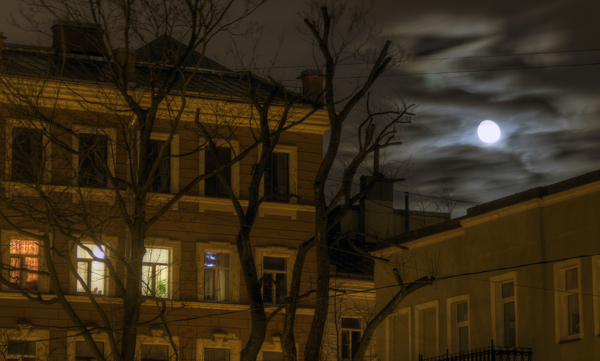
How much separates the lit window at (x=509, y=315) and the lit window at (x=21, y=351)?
11.9m

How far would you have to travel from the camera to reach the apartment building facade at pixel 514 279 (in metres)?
19.4

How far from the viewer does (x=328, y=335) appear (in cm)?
3198

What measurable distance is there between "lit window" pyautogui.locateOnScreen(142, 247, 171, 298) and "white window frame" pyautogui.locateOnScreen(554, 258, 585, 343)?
430 inches

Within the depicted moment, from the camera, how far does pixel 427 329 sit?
25.4m

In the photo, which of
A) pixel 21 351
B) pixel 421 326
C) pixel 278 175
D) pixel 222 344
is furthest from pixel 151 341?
pixel 421 326

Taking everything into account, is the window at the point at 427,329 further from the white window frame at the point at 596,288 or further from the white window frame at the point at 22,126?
the white window frame at the point at 22,126

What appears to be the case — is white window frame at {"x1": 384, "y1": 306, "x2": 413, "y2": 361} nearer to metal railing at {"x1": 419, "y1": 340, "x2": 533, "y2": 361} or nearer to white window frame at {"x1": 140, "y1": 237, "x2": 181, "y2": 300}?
metal railing at {"x1": 419, "y1": 340, "x2": 533, "y2": 361}

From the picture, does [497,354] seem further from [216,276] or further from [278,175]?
[278,175]

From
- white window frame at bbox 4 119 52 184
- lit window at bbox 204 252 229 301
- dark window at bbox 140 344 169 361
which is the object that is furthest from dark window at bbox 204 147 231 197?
dark window at bbox 140 344 169 361

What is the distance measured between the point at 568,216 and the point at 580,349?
2.80 m

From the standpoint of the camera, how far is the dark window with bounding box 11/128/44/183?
18.7 metres

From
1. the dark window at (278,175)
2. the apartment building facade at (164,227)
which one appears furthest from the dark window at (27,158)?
the dark window at (278,175)

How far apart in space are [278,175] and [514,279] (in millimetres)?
9333

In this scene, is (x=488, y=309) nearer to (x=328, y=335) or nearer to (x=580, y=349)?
(x=580, y=349)
